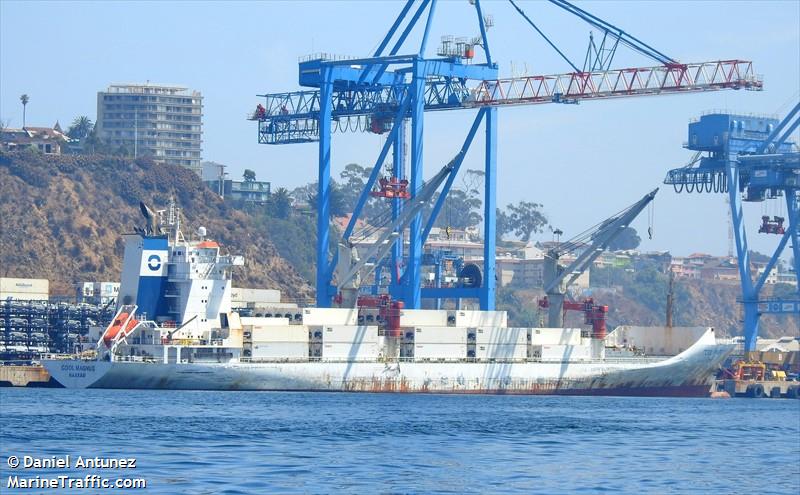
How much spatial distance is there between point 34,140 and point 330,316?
319 feet

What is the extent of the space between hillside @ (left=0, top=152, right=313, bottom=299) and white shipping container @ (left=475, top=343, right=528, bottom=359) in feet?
169

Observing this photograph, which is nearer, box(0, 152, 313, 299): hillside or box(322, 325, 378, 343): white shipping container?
box(322, 325, 378, 343): white shipping container

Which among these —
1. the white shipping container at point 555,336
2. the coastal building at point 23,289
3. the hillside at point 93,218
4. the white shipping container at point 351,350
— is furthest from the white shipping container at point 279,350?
the hillside at point 93,218

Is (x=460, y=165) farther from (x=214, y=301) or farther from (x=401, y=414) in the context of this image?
(x=401, y=414)

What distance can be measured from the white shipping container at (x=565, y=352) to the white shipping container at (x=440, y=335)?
219 inches

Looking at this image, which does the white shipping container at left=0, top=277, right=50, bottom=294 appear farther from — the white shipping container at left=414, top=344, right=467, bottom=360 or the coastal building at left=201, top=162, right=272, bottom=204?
the coastal building at left=201, top=162, right=272, bottom=204

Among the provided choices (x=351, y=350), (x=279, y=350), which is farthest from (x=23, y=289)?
(x=351, y=350)

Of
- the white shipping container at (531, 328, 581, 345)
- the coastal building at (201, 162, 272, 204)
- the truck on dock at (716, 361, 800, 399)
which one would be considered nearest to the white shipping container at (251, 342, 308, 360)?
the white shipping container at (531, 328, 581, 345)

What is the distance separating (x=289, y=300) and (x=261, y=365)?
6458cm

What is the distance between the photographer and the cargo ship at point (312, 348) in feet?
255

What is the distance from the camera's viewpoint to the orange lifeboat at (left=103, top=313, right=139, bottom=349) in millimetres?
77419

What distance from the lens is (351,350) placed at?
274ft

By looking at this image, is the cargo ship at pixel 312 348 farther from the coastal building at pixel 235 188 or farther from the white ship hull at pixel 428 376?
the coastal building at pixel 235 188

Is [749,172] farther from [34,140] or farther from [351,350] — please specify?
[34,140]
